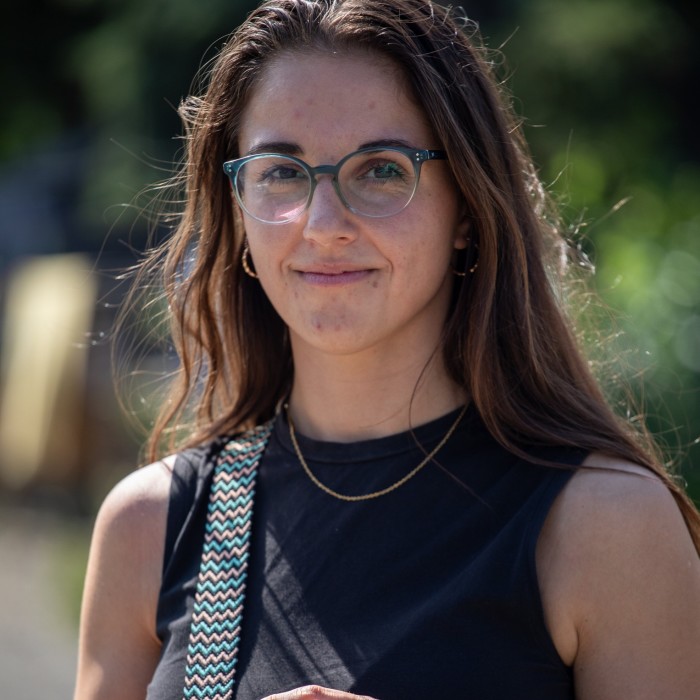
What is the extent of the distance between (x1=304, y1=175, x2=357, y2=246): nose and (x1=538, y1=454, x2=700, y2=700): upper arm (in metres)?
0.65

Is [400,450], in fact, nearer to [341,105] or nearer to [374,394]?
[374,394]

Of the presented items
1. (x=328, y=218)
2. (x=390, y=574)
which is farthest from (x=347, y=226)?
(x=390, y=574)

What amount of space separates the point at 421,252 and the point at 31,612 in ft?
18.1

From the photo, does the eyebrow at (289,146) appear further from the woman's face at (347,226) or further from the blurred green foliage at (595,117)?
the blurred green foliage at (595,117)

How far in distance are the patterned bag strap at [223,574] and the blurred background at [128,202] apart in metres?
1.28

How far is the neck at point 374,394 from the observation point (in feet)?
7.22

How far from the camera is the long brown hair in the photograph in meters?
2.08

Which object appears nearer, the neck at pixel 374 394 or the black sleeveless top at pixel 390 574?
the black sleeveless top at pixel 390 574

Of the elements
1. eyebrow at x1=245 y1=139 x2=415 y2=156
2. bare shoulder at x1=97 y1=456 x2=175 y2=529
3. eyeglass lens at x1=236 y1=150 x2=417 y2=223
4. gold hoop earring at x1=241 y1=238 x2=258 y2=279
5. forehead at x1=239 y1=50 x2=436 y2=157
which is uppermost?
forehead at x1=239 y1=50 x2=436 y2=157

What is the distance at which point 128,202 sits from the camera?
19.8 feet

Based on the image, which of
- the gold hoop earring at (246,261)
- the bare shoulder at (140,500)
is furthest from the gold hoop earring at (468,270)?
the bare shoulder at (140,500)

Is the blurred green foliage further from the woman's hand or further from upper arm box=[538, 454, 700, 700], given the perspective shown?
the woman's hand

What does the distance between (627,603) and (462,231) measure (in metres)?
0.76

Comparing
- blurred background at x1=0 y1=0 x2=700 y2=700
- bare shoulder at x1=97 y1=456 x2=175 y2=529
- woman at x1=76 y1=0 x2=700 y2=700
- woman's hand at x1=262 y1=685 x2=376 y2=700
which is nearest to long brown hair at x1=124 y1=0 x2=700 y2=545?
woman at x1=76 y1=0 x2=700 y2=700
